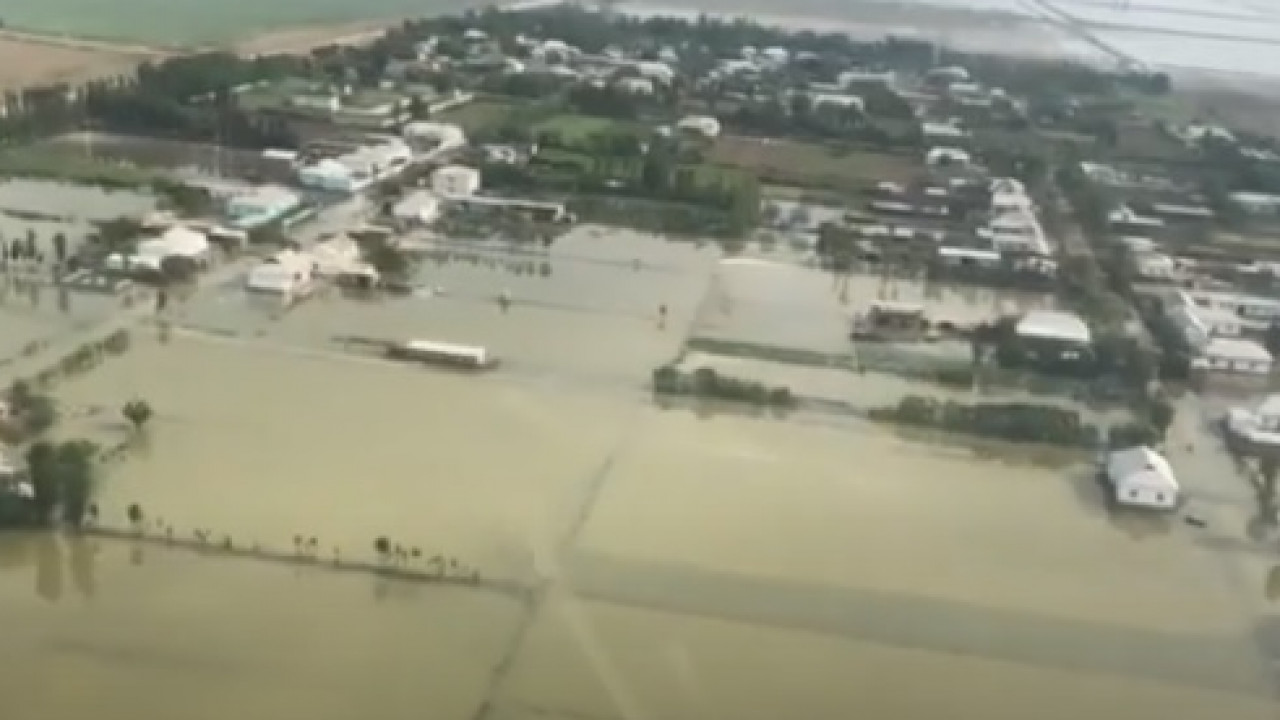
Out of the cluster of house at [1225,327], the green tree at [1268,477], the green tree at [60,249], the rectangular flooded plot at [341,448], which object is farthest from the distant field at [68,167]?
the green tree at [1268,477]

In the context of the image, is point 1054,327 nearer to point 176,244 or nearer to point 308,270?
point 308,270

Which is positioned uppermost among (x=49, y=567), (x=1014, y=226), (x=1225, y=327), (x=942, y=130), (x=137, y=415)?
(x=942, y=130)

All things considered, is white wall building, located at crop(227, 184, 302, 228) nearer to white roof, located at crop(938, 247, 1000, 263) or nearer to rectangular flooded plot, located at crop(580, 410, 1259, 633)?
rectangular flooded plot, located at crop(580, 410, 1259, 633)

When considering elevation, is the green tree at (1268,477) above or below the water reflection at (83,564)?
above

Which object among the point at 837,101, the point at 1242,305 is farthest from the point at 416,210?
the point at 1242,305

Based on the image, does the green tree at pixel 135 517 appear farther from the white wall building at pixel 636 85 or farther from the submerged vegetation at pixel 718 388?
the white wall building at pixel 636 85

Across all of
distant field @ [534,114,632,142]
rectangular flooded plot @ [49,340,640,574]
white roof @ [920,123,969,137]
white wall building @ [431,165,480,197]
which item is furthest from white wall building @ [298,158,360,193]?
white roof @ [920,123,969,137]

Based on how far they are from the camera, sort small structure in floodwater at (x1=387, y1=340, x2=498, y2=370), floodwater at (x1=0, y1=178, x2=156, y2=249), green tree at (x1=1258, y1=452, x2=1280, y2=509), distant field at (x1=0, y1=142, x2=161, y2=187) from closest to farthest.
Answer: green tree at (x1=1258, y1=452, x2=1280, y2=509), small structure in floodwater at (x1=387, y1=340, x2=498, y2=370), floodwater at (x1=0, y1=178, x2=156, y2=249), distant field at (x1=0, y1=142, x2=161, y2=187)
